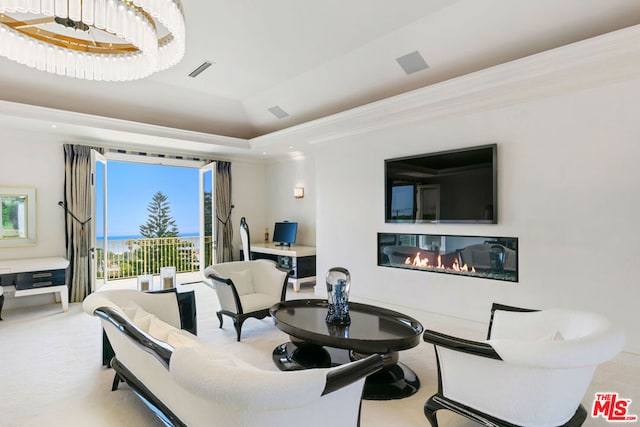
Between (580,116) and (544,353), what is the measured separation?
276 centimetres

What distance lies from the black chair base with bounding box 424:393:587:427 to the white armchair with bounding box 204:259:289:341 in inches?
85.4

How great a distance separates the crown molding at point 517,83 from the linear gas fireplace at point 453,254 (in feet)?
4.94

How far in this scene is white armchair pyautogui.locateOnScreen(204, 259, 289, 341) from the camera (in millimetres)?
3682

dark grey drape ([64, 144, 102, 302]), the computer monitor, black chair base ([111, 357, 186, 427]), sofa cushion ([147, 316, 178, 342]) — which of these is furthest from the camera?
the computer monitor

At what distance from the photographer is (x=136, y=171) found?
9.32 m

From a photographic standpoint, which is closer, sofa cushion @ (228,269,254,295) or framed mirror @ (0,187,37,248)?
sofa cushion @ (228,269,254,295)

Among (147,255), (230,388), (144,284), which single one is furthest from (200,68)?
(147,255)

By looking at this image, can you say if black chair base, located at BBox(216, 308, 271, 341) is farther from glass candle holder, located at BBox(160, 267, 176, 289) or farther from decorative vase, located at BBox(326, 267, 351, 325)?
decorative vase, located at BBox(326, 267, 351, 325)

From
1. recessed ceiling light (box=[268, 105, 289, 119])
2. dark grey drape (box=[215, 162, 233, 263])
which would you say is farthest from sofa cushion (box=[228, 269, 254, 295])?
dark grey drape (box=[215, 162, 233, 263])

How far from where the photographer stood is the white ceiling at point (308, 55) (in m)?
3.11

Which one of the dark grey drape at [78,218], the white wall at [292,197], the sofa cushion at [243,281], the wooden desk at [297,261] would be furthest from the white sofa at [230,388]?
the white wall at [292,197]

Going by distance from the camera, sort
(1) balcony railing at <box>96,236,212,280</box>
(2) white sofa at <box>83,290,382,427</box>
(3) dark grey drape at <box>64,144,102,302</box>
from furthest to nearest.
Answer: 1. (1) balcony railing at <box>96,236,212,280</box>
2. (3) dark grey drape at <box>64,144,102,302</box>
3. (2) white sofa at <box>83,290,382,427</box>

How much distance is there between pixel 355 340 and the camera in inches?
94.7

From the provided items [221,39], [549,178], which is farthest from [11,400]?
[549,178]
